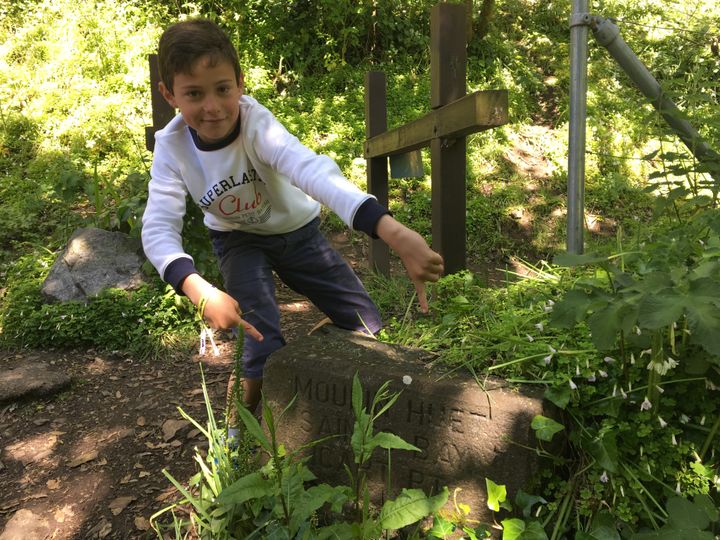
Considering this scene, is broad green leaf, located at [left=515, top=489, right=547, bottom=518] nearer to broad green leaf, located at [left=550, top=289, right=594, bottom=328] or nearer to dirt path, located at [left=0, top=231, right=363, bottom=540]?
broad green leaf, located at [left=550, top=289, right=594, bottom=328]

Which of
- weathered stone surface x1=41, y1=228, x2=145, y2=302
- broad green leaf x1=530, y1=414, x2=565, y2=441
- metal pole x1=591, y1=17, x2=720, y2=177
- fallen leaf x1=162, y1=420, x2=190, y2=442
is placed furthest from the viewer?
weathered stone surface x1=41, y1=228, x2=145, y2=302

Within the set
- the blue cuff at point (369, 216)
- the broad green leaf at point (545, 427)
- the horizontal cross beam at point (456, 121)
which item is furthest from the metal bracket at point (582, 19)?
the broad green leaf at point (545, 427)

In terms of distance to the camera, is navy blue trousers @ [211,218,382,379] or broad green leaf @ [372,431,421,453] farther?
navy blue trousers @ [211,218,382,379]

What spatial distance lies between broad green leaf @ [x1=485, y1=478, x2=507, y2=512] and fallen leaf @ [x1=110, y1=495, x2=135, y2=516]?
140 cm

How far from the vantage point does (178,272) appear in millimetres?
1887

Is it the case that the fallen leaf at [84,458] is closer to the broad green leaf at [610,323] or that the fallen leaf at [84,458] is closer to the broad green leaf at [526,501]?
the broad green leaf at [526,501]

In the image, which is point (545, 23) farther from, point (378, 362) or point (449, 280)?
point (378, 362)

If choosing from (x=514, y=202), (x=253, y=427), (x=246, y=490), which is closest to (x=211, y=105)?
(x=253, y=427)

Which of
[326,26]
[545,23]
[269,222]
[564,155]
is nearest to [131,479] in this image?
[269,222]

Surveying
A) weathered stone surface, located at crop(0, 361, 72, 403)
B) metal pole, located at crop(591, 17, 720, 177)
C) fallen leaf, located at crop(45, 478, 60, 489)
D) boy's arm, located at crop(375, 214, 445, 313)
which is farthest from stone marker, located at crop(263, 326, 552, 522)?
weathered stone surface, located at crop(0, 361, 72, 403)

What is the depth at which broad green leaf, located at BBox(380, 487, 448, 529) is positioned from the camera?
1.42 meters

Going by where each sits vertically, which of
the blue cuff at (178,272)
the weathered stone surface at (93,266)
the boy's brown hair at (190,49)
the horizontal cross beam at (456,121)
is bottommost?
the weathered stone surface at (93,266)

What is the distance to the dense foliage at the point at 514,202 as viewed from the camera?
147 centimetres

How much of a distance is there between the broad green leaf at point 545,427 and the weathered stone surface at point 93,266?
326cm
